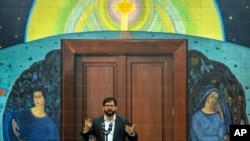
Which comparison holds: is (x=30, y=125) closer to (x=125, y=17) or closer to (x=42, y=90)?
(x=42, y=90)

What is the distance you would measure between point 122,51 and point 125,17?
0.50m

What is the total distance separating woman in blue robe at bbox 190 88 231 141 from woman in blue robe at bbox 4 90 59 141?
2.06m

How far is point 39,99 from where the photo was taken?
12.5 meters

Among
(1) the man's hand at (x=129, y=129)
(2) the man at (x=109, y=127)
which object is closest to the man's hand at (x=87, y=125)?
(2) the man at (x=109, y=127)

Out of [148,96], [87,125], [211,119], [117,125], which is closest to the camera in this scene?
[87,125]

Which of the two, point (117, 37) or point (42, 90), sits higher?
point (117, 37)

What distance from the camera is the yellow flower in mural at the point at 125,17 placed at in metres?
12.4

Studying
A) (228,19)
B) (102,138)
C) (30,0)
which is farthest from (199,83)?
(30,0)

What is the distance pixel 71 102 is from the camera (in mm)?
12484

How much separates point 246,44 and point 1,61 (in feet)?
11.8

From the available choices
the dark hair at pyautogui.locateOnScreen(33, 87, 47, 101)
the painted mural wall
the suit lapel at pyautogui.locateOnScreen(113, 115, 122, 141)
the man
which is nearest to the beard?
the man

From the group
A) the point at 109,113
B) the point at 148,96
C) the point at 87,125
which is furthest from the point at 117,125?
the point at 148,96

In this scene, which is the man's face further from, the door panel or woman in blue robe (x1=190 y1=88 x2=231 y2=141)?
woman in blue robe (x1=190 y1=88 x2=231 y2=141)

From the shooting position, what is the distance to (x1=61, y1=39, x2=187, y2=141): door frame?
1242 cm
